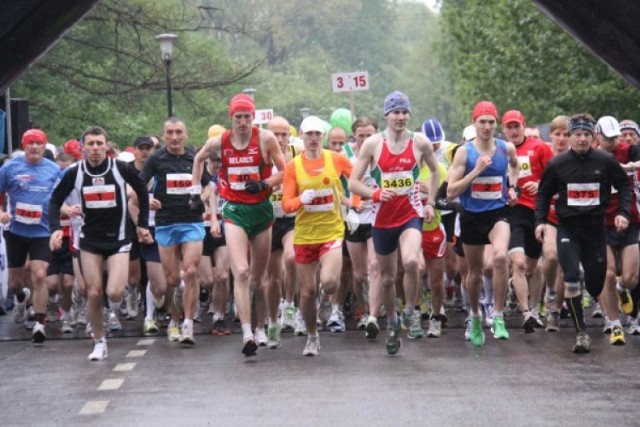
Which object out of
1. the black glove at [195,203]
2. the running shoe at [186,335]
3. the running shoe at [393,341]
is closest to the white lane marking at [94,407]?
the running shoe at [393,341]

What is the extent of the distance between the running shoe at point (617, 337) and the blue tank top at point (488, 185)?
1463 millimetres

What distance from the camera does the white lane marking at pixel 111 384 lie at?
10472 mm

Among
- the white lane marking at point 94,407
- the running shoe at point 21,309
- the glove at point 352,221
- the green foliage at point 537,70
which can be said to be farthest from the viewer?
the green foliage at point 537,70

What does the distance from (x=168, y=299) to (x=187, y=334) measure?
3.97 feet

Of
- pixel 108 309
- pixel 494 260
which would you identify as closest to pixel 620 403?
pixel 494 260

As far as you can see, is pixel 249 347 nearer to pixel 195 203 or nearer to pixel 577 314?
pixel 195 203

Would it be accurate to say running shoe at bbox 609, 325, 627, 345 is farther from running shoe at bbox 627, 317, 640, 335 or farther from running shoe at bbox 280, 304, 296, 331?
running shoe at bbox 280, 304, 296, 331

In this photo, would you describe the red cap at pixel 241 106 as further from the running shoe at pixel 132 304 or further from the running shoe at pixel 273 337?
the running shoe at pixel 132 304

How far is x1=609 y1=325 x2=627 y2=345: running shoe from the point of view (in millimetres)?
12859

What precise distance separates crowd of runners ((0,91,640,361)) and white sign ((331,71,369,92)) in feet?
22.3

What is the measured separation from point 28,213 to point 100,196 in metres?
3.13

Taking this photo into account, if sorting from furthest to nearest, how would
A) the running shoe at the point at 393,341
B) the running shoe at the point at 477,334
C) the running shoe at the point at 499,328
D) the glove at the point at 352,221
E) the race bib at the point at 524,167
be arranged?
the race bib at the point at 524,167
the glove at the point at 352,221
the running shoe at the point at 499,328
the running shoe at the point at 477,334
the running shoe at the point at 393,341

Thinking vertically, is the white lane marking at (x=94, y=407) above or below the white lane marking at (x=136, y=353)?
above

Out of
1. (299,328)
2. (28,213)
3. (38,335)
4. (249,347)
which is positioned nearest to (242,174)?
(249,347)
